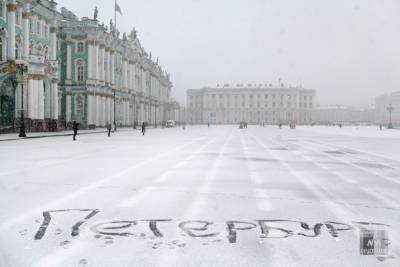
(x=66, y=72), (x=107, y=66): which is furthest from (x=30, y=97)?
(x=107, y=66)

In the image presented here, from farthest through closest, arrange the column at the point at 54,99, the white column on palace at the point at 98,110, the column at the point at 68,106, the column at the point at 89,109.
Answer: the white column on palace at the point at 98,110, the column at the point at 68,106, the column at the point at 89,109, the column at the point at 54,99

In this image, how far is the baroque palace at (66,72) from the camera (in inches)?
1660

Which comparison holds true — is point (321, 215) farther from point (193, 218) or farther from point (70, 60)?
point (70, 60)

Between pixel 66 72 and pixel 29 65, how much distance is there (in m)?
19.7

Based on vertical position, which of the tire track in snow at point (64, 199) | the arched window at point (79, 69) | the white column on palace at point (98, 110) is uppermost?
the arched window at point (79, 69)

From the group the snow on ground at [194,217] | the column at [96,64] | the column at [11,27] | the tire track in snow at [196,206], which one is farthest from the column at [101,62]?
the snow on ground at [194,217]

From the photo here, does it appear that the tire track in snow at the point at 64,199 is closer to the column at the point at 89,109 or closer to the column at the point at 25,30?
the column at the point at 25,30

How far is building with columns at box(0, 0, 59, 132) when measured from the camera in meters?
41.3

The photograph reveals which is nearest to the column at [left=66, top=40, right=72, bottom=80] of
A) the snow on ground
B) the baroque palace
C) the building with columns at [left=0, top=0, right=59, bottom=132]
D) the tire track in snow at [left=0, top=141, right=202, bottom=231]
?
the baroque palace

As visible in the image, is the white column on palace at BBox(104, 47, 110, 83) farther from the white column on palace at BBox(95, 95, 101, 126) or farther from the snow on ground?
the snow on ground

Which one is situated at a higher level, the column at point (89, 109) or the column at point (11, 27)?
the column at point (11, 27)

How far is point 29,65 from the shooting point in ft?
145

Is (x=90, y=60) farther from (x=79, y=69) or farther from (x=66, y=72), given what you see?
(x=66, y=72)

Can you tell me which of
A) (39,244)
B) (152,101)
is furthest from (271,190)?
(152,101)
